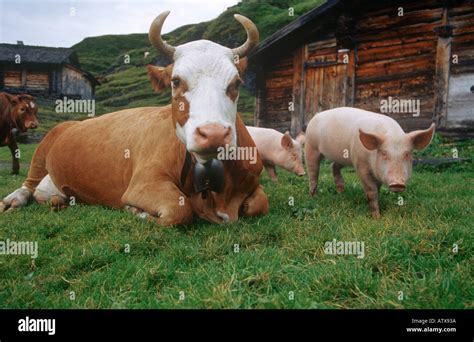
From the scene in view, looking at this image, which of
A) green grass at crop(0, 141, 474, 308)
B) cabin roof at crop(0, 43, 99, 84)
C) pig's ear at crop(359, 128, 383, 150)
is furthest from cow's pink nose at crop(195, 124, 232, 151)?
cabin roof at crop(0, 43, 99, 84)

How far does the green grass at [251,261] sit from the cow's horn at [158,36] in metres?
1.65

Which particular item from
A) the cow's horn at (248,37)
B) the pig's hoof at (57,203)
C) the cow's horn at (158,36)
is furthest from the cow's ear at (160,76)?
the pig's hoof at (57,203)

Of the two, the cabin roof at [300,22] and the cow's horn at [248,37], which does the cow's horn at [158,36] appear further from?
the cabin roof at [300,22]

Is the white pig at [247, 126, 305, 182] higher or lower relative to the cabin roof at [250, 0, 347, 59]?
lower

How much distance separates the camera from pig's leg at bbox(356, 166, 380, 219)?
4266mm

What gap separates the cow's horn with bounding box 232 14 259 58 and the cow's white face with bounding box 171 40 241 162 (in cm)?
16

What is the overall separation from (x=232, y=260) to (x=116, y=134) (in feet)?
9.22

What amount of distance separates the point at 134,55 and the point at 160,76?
2.76 metres

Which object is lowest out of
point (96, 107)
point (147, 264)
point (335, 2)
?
point (147, 264)

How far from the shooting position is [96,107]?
7.86 meters

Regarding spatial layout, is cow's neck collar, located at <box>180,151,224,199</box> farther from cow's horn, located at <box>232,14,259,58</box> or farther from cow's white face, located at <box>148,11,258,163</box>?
cow's horn, located at <box>232,14,259,58</box>
